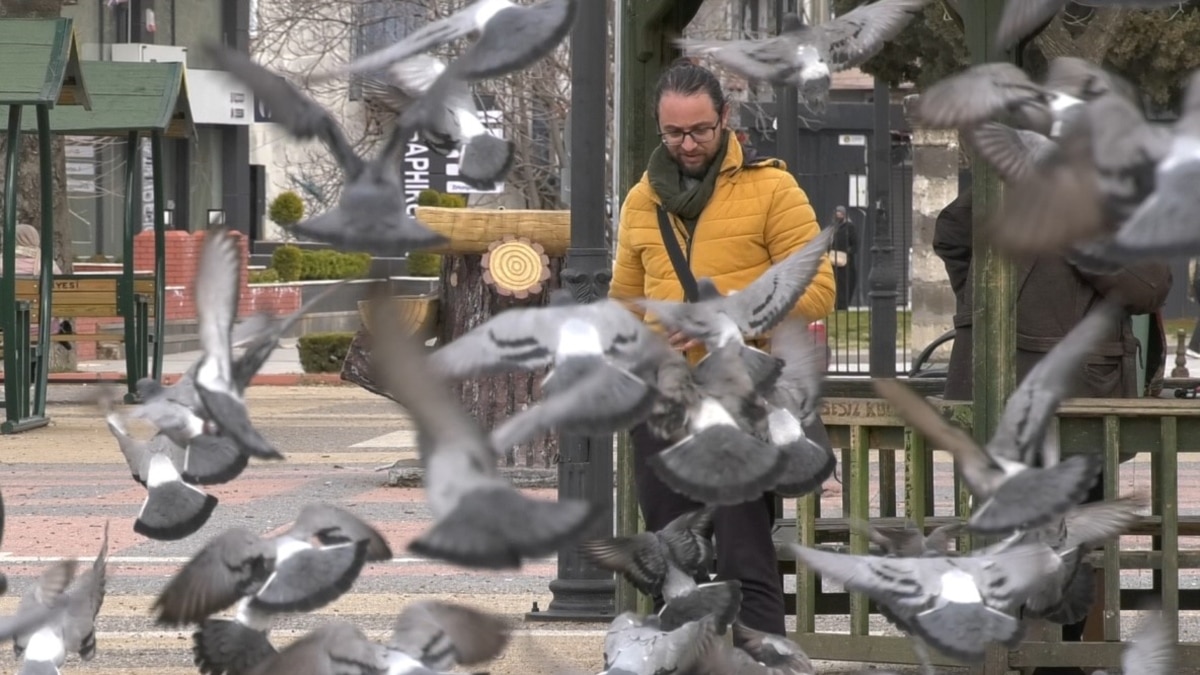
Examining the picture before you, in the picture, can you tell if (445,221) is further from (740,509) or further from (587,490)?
(740,509)

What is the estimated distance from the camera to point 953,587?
4.66 metres

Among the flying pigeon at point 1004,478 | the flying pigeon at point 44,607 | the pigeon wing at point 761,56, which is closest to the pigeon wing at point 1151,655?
the flying pigeon at point 1004,478


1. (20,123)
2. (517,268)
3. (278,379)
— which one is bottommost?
(278,379)

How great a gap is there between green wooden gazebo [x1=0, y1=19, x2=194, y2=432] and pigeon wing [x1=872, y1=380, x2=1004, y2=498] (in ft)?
42.9

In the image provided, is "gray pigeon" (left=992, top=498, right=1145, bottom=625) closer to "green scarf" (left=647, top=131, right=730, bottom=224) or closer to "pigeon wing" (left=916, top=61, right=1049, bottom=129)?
"pigeon wing" (left=916, top=61, right=1049, bottom=129)

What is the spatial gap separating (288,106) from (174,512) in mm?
1208

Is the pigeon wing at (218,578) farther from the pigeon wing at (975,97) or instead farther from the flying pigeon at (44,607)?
the pigeon wing at (975,97)

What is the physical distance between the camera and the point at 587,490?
28.4ft

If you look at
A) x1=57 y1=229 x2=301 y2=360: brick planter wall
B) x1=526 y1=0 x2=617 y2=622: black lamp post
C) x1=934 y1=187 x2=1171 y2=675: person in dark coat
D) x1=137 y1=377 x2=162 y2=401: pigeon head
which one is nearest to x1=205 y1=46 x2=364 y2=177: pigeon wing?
x1=137 y1=377 x2=162 y2=401: pigeon head

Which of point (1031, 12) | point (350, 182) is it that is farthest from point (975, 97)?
point (350, 182)

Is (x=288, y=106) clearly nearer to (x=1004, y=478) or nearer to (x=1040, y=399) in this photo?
(x=1004, y=478)

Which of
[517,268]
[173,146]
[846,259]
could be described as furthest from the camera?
[173,146]

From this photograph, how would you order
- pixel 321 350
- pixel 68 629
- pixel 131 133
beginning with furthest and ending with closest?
pixel 321 350, pixel 131 133, pixel 68 629

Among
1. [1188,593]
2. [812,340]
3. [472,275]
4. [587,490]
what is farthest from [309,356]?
[812,340]
